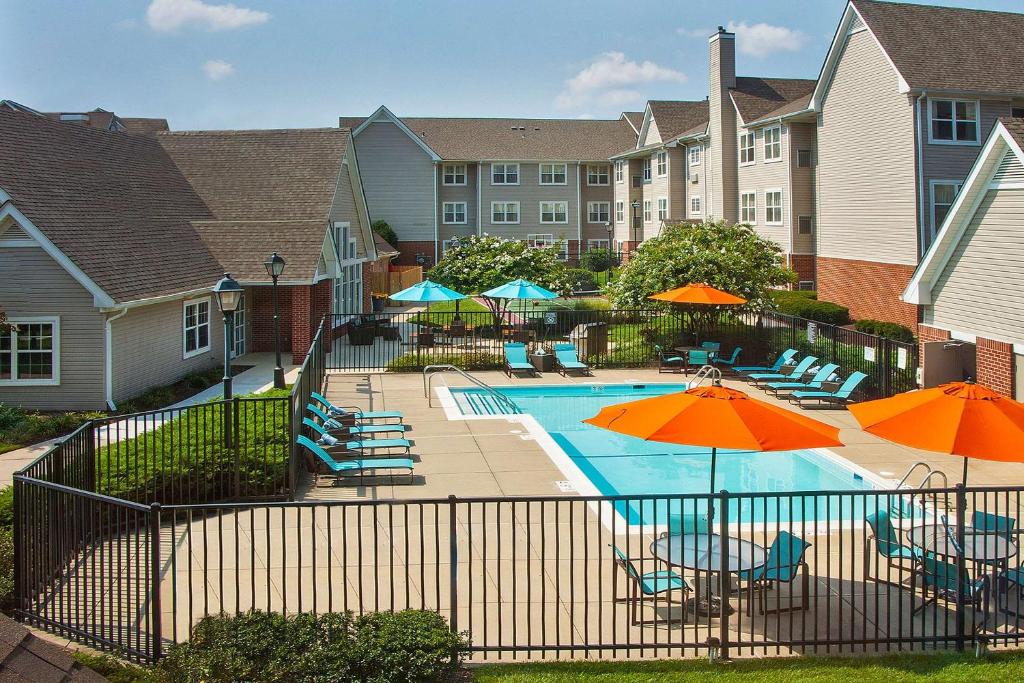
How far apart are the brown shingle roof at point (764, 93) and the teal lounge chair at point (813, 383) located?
2381 cm

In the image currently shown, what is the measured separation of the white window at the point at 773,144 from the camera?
140 feet

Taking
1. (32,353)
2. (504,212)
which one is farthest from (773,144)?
(32,353)

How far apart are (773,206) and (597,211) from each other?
24.8m

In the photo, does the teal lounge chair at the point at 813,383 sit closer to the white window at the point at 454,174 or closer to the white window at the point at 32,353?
the white window at the point at 32,353

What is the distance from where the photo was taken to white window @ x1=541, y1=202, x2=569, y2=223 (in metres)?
66.2

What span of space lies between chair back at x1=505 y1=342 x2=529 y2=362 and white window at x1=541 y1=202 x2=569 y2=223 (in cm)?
3956

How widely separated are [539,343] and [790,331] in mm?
8093

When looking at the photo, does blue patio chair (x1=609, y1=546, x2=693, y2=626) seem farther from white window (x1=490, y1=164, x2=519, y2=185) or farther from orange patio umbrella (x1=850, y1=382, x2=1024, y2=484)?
white window (x1=490, y1=164, x2=519, y2=185)

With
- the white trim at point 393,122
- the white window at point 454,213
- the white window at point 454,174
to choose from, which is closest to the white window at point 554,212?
the white window at point 454,213

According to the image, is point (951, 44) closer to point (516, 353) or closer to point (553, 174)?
point (516, 353)

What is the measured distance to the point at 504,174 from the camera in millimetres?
65750

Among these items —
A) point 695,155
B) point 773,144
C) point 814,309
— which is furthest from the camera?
point 695,155

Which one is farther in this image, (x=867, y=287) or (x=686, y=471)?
(x=867, y=287)

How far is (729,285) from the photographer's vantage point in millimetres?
28266
